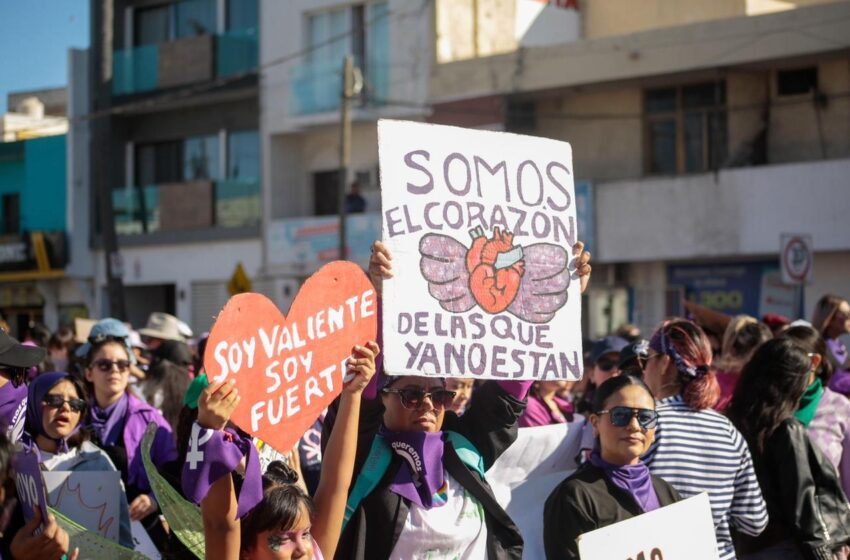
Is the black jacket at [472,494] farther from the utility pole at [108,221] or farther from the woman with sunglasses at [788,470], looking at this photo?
the utility pole at [108,221]

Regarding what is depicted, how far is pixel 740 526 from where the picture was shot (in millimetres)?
5203

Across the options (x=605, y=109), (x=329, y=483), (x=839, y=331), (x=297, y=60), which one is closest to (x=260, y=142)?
(x=297, y=60)

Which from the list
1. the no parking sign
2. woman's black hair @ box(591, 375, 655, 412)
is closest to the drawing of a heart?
woman's black hair @ box(591, 375, 655, 412)

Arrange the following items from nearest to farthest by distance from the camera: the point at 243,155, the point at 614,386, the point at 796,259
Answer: the point at 614,386 < the point at 796,259 < the point at 243,155

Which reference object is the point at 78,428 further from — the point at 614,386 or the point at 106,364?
the point at 614,386

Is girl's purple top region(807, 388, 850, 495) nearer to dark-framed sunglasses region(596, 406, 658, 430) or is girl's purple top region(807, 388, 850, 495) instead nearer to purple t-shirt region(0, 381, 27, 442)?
dark-framed sunglasses region(596, 406, 658, 430)

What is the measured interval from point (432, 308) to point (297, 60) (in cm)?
2600

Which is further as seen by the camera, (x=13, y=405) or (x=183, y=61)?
(x=183, y=61)

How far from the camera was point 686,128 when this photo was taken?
24.2 m

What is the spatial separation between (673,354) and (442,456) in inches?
59.9

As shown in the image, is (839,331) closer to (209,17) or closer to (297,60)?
(297,60)

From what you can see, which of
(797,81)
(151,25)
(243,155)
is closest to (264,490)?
(797,81)

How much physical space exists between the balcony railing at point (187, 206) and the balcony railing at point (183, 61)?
8.48ft

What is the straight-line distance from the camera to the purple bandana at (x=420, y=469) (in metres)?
4.29
